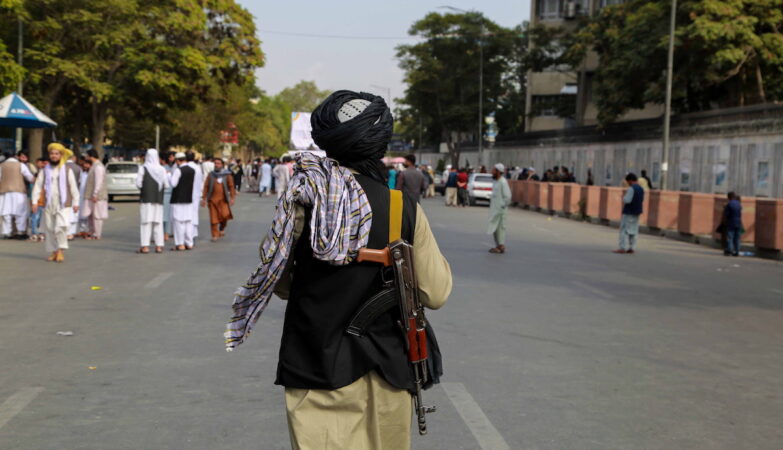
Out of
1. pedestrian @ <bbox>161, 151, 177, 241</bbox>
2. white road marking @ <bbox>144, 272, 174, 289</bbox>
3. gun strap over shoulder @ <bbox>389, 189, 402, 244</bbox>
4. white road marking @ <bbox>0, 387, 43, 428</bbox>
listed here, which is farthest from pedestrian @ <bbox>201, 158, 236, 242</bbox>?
gun strap over shoulder @ <bbox>389, 189, 402, 244</bbox>

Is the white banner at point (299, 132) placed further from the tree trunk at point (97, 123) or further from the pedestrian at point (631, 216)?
the pedestrian at point (631, 216)

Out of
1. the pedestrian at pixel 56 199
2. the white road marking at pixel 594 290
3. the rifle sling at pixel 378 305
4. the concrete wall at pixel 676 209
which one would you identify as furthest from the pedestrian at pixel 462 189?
the rifle sling at pixel 378 305

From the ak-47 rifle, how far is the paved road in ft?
6.72

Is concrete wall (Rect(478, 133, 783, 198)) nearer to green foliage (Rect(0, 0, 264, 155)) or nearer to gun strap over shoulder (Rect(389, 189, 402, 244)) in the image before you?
green foliage (Rect(0, 0, 264, 155))

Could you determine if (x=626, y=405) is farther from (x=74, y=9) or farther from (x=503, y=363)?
(x=74, y=9)

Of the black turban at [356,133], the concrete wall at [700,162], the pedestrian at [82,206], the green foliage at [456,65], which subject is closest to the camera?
the black turban at [356,133]

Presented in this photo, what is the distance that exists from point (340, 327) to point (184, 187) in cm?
1430

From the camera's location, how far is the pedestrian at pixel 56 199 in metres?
14.5

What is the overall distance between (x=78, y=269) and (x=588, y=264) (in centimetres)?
794

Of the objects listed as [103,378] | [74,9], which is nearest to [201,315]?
[103,378]

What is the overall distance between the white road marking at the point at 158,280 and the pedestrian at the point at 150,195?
2.97m

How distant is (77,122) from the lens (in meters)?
44.7

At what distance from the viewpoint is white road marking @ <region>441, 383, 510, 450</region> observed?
205 inches

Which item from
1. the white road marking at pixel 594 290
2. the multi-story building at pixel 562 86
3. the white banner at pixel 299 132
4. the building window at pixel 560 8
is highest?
the building window at pixel 560 8
